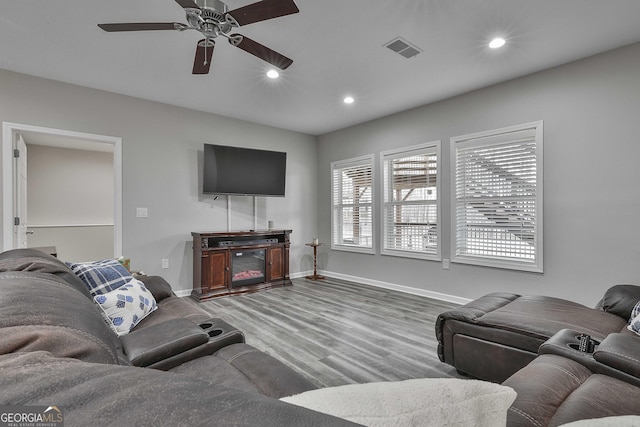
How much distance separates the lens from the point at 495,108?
3.57m

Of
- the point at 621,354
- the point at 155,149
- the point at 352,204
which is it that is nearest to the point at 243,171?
the point at 155,149

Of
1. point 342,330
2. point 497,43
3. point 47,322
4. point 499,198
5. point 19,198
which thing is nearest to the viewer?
point 47,322

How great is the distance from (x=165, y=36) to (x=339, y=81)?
6.02 ft

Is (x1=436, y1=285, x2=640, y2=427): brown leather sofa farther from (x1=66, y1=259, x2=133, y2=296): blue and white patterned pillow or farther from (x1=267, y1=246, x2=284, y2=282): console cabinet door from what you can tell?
(x1=267, y1=246, x2=284, y2=282): console cabinet door

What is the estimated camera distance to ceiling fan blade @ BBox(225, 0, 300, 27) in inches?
69.2

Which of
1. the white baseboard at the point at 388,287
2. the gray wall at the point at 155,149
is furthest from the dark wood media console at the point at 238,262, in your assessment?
the white baseboard at the point at 388,287

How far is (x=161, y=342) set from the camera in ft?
4.14

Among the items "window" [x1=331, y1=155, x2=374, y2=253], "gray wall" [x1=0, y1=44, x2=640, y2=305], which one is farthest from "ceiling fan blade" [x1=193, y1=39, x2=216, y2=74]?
"window" [x1=331, y1=155, x2=374, y2=253]

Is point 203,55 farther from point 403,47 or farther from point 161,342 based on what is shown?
point 161,342

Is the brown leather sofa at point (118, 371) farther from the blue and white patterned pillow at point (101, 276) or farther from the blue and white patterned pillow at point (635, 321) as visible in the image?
the blue and white patterned pillow at point (635, 321)

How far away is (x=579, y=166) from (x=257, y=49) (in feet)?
11.0

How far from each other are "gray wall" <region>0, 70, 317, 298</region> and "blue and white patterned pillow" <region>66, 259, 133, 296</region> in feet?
6.89

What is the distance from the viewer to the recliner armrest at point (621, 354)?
117cm

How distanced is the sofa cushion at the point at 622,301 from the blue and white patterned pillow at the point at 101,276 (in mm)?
3450
